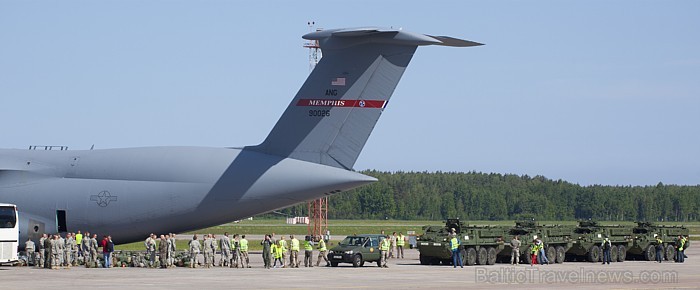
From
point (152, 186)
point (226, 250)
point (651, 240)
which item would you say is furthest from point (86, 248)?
point (651, 240)

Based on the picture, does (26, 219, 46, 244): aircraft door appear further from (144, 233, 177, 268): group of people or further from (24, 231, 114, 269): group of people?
(144, 233, 177, 268): group of people

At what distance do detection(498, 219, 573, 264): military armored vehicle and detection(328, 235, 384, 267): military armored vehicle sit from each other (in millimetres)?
5721

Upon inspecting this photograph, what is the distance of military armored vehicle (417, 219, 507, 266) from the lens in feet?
139

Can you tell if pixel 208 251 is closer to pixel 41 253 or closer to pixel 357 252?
pixel 357 252

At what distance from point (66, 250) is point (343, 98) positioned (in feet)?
37.4

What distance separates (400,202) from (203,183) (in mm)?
105835

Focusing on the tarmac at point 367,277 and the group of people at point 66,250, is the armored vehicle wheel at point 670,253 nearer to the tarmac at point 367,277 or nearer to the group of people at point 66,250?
the tarmac at point 367,277

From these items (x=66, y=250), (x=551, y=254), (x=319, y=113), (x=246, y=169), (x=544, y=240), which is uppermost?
(x=319, y=113)

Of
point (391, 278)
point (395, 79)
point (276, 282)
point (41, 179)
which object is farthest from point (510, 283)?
point (41, 179)

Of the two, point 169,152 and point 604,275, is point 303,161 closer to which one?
point 169,152

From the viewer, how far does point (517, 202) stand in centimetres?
13400

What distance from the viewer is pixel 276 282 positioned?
31938mm

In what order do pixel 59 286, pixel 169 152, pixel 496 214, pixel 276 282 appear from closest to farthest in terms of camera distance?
pixel 59 286 → pixel 276 282 → pixel 169 152 → pixel 496 214

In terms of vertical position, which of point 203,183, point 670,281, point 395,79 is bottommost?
point 670,281
